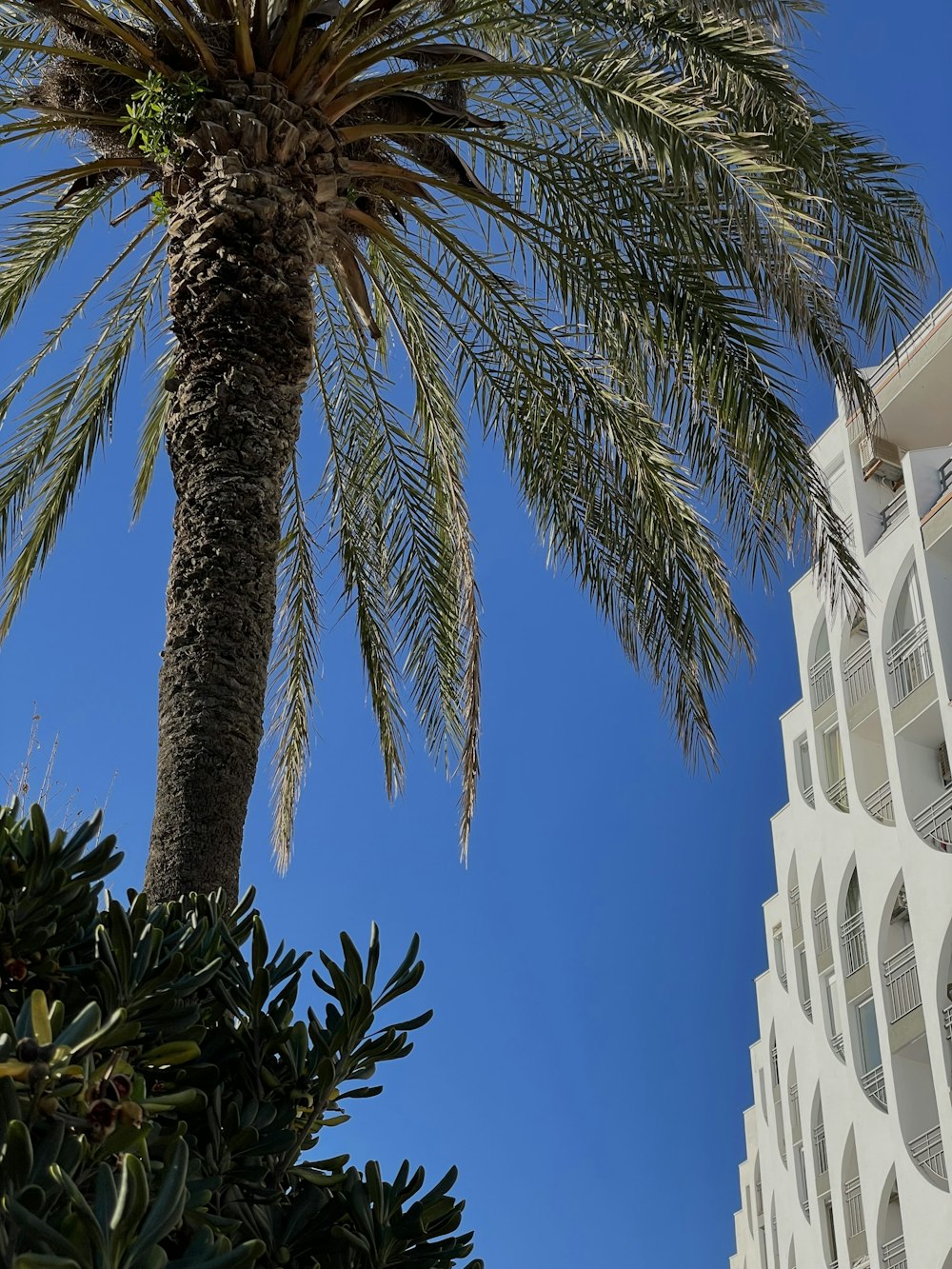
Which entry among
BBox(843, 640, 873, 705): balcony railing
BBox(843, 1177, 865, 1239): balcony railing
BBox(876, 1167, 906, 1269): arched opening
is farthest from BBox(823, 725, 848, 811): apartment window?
BBox(876, 1167, 906, 1269): arched opening

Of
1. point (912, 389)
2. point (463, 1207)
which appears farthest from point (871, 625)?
point (463, 1207)

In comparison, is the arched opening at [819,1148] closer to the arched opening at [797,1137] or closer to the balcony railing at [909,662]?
the arched opening at [797,1137]

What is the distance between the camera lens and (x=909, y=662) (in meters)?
25.7

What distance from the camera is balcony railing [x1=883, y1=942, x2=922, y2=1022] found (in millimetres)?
23344

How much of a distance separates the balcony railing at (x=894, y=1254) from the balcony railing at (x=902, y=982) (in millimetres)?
3530

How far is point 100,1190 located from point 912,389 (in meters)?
29.3

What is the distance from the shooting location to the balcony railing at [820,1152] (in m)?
26.8

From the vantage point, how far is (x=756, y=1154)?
117 ft

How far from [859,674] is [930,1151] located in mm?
9342

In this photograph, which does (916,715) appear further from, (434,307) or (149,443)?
(434,307)

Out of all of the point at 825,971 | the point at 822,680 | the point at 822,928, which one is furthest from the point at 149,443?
the point at 822,680

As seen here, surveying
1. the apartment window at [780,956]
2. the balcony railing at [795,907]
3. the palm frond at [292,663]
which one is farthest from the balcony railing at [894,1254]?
the palm frond at [292,663]

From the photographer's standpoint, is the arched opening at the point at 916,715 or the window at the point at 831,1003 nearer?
the arched opening at the point at 916,715

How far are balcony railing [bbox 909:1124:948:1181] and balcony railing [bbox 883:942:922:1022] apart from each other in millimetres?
1882
